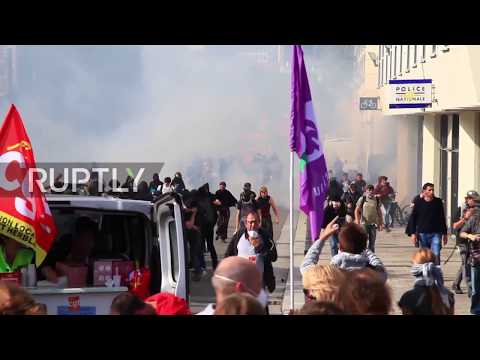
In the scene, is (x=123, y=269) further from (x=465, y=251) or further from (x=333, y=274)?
(x=465, y=251)

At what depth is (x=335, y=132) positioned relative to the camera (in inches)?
1998

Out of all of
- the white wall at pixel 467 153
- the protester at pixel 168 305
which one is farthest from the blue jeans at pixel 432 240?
the protester at pixel 168 305

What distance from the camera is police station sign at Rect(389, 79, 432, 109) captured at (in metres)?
21.2

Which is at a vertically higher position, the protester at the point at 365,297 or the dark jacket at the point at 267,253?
the protester at the point at 365,297

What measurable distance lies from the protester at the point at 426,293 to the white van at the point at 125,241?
5.09 ft

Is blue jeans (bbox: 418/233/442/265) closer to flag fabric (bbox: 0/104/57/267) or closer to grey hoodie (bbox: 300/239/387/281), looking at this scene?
grey hoodie (bbox: 300/239/387/281)

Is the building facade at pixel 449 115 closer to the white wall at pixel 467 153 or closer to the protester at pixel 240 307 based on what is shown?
the white wall at pixel 467 153

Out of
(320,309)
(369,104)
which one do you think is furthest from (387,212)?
(320,309)

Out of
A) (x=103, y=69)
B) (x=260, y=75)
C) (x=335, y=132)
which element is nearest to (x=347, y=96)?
(x=335, y=132)

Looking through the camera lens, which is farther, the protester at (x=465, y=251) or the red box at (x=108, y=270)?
the protester at (x=465, y=251)

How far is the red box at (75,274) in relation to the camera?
6684 millimetres
